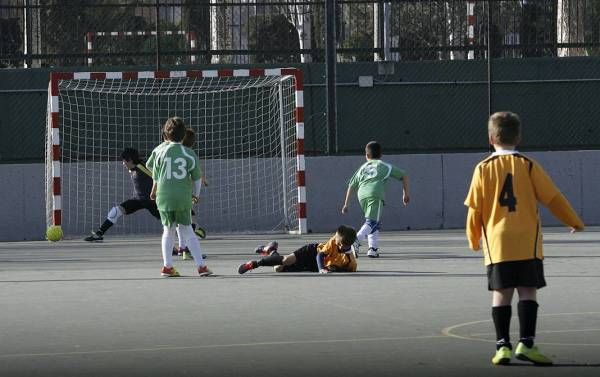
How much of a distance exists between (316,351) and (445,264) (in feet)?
22.9

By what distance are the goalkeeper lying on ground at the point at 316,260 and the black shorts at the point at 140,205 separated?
567cm

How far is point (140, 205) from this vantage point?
67.6 ft

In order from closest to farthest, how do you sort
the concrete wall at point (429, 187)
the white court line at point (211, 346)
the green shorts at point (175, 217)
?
1. the white court line at point (211, 346)
2. the green shorts at point (175, 217)
3. the concrete wall at point (429, 187)

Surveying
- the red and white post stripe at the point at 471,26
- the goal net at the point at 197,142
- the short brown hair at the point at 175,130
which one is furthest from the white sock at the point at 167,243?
the red and white post stripe at the point at 471,26

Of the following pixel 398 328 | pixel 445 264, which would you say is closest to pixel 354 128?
pixel 445 264

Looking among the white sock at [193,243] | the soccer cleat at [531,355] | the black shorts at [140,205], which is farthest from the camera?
the black shorts at [140,205]

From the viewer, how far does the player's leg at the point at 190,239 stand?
1446 centimetres

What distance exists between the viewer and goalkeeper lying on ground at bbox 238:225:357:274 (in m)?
14.8

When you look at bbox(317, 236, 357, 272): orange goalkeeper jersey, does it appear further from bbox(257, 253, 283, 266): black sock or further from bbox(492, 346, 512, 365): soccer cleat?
bbox(492, 346, 512, 365): soccer cleat

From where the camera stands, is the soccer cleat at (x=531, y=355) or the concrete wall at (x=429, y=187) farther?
the concrete wall at (x=429, y=187)

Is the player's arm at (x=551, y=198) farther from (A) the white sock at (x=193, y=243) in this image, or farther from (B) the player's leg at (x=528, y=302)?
(A) the white sock at (x=193, y=243)

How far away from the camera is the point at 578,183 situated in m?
23.6

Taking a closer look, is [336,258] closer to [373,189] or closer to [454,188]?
[373,189]

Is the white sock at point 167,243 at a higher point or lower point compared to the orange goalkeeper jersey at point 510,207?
lower
